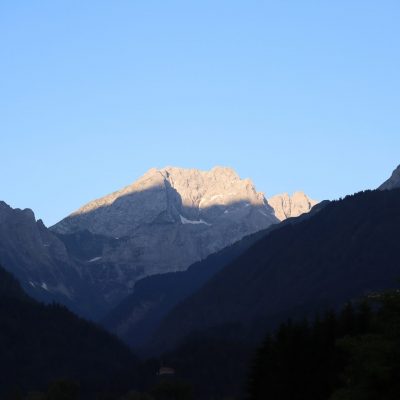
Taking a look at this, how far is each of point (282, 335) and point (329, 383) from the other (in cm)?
1715

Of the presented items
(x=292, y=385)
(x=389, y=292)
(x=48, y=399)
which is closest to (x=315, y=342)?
(x=292, y=385)

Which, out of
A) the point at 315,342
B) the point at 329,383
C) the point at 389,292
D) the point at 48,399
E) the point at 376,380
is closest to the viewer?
the point at 376,380

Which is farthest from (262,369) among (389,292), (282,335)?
(389,292)

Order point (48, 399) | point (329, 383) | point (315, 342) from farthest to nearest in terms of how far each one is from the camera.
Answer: point (48, 399)
point (315, 342)
point (329, 383)

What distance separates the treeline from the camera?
75.2 meters

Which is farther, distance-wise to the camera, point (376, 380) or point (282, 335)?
point (282, 335)

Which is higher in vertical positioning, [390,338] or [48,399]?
[48,399]

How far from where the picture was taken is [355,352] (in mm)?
78438

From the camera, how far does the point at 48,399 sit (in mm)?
197750

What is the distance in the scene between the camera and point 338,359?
107 metres

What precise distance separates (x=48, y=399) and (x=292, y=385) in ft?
308

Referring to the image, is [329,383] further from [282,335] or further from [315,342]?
[282,335]

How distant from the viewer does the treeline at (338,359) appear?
75.2 metres

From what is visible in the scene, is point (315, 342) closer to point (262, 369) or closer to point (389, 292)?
point (262, 369)
